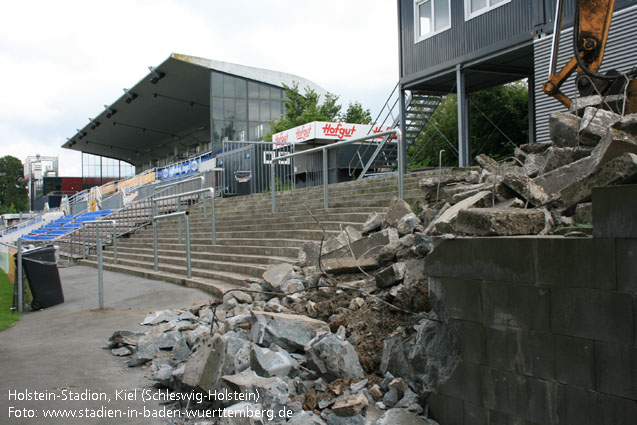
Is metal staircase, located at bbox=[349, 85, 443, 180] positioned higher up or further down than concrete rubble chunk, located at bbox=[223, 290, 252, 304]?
higher up

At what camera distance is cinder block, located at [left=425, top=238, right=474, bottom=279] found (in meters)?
3.76

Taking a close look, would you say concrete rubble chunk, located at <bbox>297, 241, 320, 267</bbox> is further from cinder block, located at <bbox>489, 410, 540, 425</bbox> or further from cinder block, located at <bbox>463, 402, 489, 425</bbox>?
cinder block, located at <bbox>489, 410, 540, 425</bbox>

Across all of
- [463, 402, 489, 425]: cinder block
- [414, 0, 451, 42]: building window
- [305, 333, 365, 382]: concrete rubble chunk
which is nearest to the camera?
[463, 402, 489, 425]: cinder block

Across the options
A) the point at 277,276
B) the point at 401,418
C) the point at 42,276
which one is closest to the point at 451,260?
the point at 401,418

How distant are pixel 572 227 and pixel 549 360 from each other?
37.1 inches

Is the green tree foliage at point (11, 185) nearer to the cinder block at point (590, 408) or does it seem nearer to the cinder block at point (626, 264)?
the cinder block at point (590, 408)

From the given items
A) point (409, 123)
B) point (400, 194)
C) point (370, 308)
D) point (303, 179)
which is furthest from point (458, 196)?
point (409, 123)

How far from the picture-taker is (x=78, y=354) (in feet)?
17.4

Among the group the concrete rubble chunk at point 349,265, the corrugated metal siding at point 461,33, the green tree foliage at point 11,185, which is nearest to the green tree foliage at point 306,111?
the corrugated metal siding at point 461,33

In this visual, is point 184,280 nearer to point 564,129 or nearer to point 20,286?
point 20,286

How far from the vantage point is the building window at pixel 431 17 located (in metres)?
14.3

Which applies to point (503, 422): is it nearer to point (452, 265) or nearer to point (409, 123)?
point (452, 265)

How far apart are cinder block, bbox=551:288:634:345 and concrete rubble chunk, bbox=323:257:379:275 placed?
8.49ft

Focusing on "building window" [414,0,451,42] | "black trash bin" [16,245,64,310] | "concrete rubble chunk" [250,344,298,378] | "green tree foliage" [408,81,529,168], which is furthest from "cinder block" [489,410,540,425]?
"green tree foliage" [408,81,529,168]
